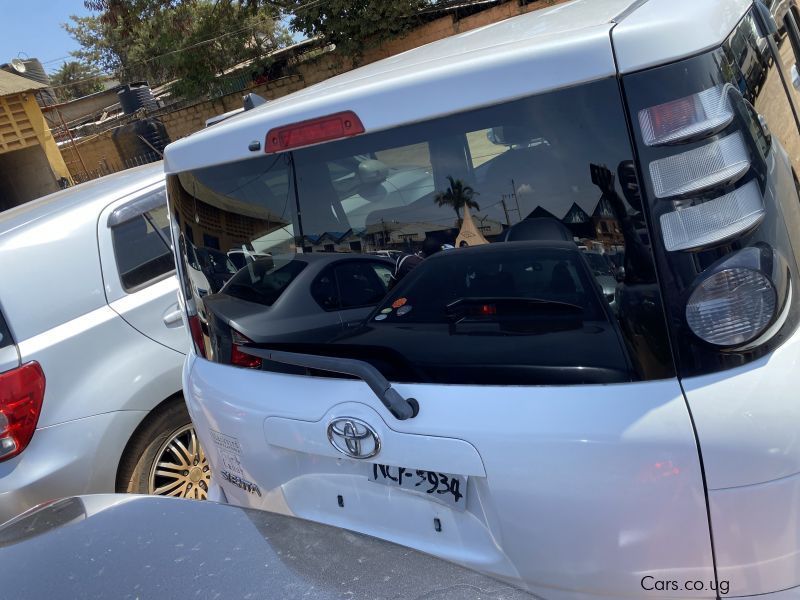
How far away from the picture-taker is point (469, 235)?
59.8 inches

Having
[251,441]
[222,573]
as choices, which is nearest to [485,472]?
[222,573]

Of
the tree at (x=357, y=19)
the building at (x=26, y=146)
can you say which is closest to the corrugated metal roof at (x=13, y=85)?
the building at (x=26, y=146)

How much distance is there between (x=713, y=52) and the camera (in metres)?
1.30

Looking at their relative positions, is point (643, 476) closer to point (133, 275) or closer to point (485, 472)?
point (485, 472)

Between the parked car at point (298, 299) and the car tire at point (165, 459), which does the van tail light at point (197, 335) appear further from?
the car tire at point (165, 459)

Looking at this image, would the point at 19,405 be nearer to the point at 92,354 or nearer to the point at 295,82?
the point at 92,354

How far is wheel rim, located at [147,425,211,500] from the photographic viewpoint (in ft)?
10.4

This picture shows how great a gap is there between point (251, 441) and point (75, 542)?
512mm

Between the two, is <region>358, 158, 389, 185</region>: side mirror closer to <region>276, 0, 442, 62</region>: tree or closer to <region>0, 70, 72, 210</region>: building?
<region>276, 0, 442, 62</region>: tree

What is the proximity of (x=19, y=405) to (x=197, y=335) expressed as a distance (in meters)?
1.03

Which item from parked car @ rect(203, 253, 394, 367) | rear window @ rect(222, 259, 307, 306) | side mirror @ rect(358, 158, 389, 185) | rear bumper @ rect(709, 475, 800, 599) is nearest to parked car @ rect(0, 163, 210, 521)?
parked car @ rect(203, 253, 394, 367)

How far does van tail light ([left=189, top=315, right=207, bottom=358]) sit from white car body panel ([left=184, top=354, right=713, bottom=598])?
507 mm

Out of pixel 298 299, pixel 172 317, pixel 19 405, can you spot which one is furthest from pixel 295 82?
pixel 298 299

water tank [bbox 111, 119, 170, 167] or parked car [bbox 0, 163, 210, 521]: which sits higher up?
water tank [bbox 111, 119, 170, 167]
